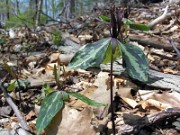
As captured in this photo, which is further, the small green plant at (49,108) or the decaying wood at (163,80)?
the decaying wood at (163,80)

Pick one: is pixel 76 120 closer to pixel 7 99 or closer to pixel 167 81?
pixel 7 99

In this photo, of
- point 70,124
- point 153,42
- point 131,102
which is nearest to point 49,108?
point 70,124

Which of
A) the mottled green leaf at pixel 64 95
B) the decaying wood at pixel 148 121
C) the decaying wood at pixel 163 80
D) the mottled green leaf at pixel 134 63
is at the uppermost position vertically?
the mottled green leaf at pixel 134 63

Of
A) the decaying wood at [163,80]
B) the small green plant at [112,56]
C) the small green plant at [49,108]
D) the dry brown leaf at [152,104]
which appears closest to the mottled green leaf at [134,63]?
the small green plant at [112,56]

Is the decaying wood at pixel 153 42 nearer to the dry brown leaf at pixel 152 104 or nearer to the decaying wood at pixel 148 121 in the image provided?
the dry brown leaf at pixel 152 104

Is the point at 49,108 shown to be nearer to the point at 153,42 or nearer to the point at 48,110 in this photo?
the point at 48,110

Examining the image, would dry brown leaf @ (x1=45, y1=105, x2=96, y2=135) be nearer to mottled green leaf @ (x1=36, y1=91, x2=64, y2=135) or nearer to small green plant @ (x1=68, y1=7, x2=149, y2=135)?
mottled green leaf @ (x1=36, y1=91, x2=64, y2=135)
